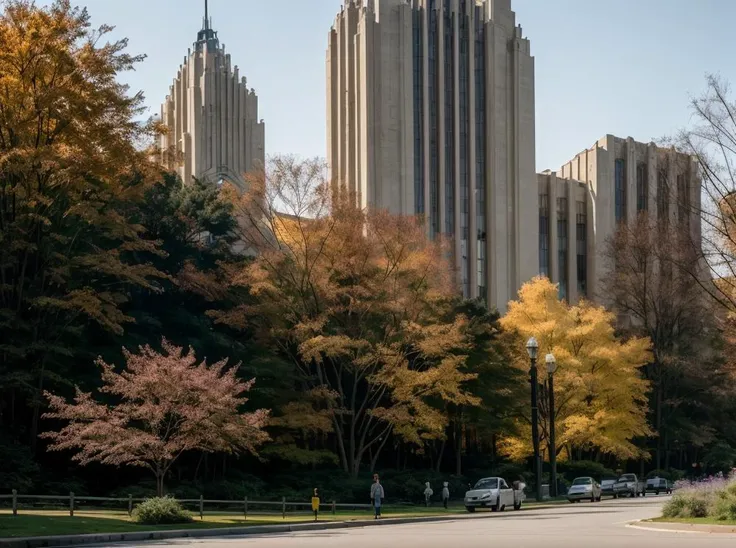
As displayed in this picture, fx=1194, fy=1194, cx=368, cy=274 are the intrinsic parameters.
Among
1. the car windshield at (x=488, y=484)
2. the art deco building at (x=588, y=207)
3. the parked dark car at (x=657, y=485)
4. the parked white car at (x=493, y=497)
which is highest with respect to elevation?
the art deco building at (x=588, y=207)

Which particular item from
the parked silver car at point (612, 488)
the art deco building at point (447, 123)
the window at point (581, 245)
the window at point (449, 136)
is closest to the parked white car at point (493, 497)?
the parked silver car at point (612, 488)

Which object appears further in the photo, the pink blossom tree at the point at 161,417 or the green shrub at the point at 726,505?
the pink blossom tree at the point at 161,417

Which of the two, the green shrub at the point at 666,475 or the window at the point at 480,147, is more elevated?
the window at the point at 480,147

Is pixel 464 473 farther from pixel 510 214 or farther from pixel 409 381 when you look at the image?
pixel 510 214

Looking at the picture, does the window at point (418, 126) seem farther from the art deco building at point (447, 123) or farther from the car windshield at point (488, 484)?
the car windshield at point (488, 484)

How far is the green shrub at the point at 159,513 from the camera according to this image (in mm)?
30812

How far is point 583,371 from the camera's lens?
227 ft

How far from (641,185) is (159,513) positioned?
8884cm

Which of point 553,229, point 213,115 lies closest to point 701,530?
point 553,229

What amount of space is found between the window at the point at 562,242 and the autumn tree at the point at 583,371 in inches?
1476

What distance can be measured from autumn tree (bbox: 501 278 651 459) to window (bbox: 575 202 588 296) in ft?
129

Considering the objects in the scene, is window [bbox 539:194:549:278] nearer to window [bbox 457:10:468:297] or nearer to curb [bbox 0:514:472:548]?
window [bbox 457:10:468:297]

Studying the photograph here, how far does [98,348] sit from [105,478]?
554 centimetres

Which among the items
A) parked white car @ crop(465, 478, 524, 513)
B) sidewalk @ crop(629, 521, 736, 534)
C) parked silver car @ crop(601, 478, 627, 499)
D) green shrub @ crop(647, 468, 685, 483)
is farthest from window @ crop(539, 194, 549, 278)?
sidewalk @ crop(629, 521, 736, 534)
